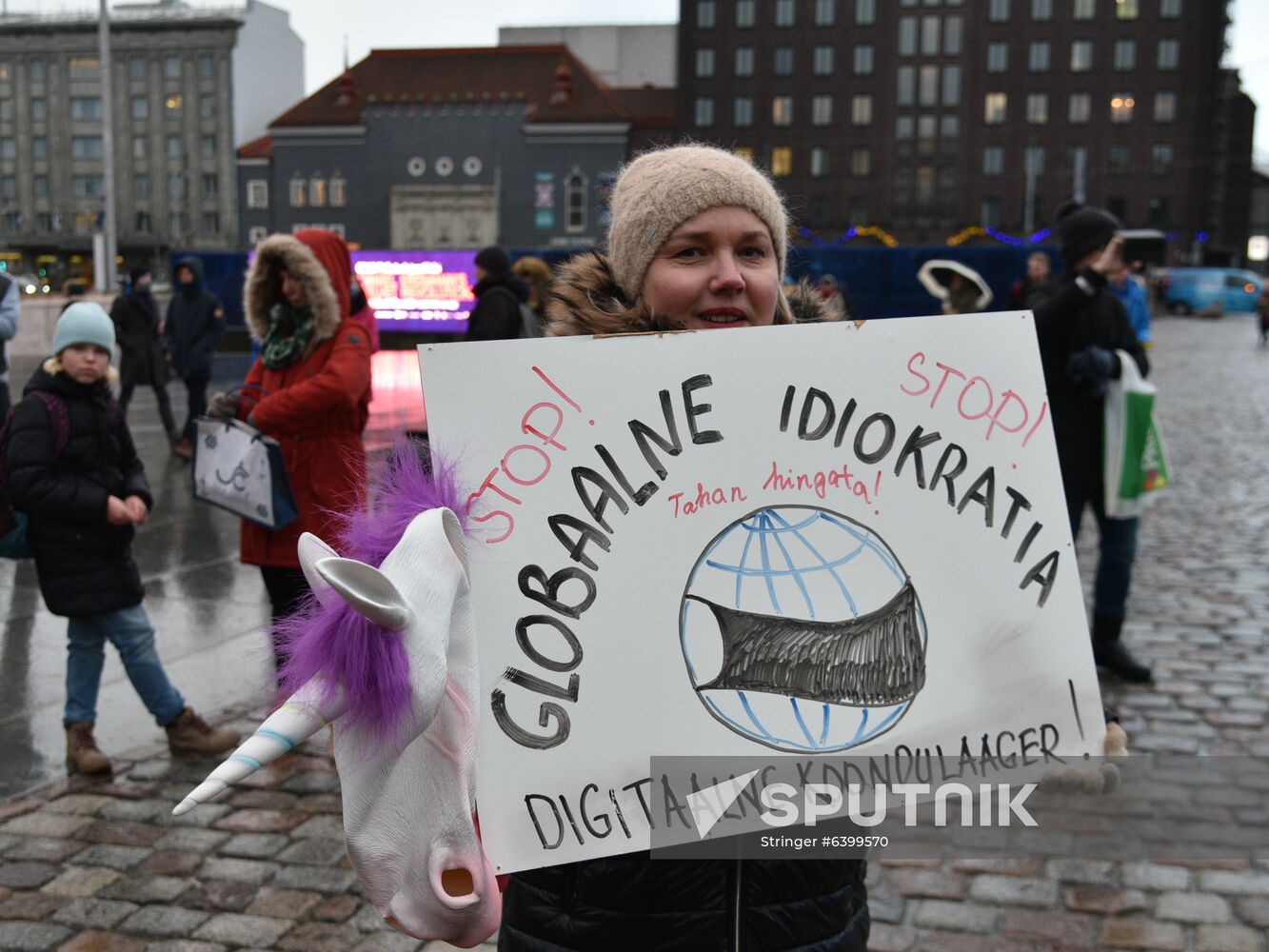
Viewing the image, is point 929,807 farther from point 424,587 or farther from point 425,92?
point 425,92

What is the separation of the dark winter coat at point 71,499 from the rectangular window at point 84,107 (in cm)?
8988

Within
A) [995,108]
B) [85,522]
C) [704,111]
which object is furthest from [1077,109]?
[85,522]

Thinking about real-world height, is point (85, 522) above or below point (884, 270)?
below

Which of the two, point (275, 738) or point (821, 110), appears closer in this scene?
point (275, 738)

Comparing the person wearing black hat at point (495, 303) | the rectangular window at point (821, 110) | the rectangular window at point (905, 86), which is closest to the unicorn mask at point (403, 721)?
the person wearing black hat at point (495, 303)

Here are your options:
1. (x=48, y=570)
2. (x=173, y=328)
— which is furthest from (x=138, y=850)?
(x=173, y=328)

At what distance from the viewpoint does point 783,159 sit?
77.9m

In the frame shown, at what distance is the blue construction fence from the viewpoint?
2378cm

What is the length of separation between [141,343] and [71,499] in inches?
343

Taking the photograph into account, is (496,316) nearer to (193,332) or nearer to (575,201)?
(193,332)

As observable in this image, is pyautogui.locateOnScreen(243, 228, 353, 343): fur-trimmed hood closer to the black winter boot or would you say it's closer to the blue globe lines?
the blue globe lines

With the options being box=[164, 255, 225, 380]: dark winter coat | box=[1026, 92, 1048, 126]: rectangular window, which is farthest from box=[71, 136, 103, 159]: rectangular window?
box=[164, 255, 225, 380]: dark winter coat

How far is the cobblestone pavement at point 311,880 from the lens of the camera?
341 cm

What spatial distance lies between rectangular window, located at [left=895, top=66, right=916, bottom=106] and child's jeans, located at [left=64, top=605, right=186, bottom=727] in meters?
78.8
